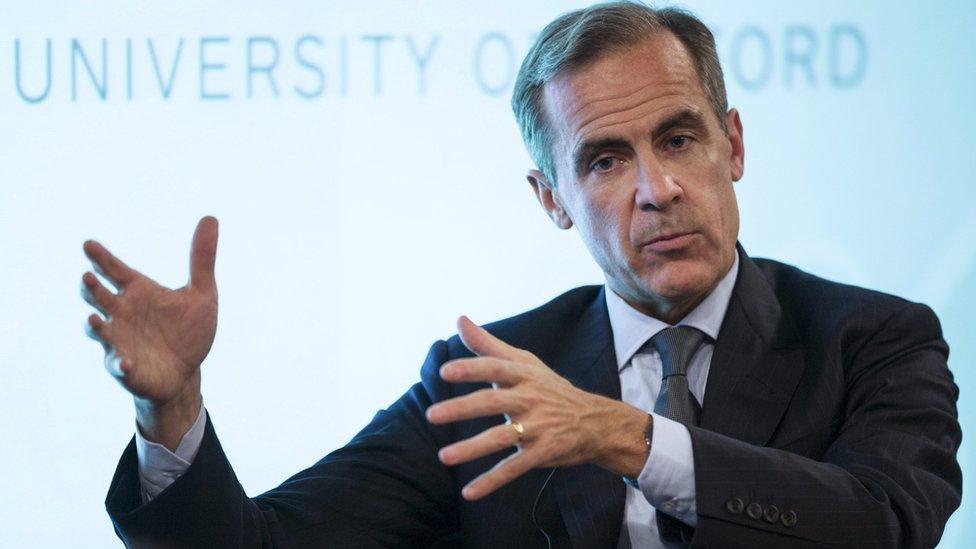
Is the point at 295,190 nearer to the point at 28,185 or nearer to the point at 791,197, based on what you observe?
the point at 28,185

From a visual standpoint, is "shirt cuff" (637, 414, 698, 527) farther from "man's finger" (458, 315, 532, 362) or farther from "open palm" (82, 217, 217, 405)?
"open palm" (82, 217, 217, 405)

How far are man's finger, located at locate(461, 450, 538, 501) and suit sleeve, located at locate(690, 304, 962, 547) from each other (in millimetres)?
302

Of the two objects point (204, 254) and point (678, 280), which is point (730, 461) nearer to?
point (678, 280)

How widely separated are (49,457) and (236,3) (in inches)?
50.5

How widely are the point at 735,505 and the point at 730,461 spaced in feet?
0.23

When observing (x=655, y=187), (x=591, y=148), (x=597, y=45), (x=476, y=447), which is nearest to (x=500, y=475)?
(x=476, y=447)

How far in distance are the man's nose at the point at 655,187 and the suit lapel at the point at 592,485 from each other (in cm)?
32

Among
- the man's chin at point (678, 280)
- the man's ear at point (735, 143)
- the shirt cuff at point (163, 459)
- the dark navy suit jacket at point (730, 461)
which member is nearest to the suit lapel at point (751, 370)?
the dark navy suit jacket at point (730, 461)

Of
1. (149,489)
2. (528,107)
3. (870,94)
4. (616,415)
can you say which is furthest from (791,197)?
(149,489)

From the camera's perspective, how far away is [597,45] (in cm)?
245

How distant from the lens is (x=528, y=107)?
8.65 ft

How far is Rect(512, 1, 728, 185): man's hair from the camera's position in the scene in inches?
96.5

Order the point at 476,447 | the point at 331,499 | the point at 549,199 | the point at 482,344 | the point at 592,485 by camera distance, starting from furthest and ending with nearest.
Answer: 1. the point at 549,199
2. the point at 331,499
3. the point at 592,485
4. the point at 482,344
5. the point at 476,447

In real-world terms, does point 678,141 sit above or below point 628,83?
below
